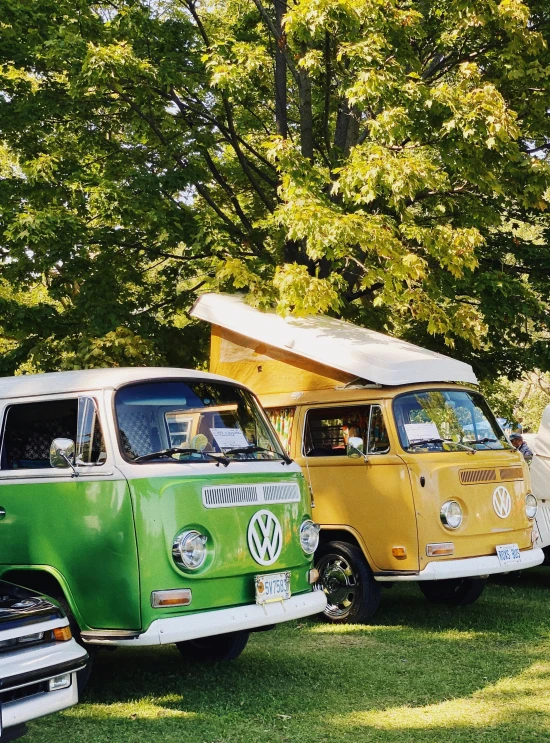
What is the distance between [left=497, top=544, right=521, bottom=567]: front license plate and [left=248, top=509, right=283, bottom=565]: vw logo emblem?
2.93m

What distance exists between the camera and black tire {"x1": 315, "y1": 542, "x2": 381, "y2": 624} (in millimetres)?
8906

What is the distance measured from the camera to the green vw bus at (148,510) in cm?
588

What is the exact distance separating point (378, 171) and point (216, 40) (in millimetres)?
3229

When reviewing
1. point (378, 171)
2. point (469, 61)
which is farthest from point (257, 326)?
point (469, 61)

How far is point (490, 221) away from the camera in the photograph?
12.8m

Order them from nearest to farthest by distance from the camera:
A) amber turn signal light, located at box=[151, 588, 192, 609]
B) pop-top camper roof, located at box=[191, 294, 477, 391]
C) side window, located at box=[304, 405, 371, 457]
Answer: amber turn signal light, located at box=[151, 588, 192, 609]
pop-top camper roof, located at box=[191, 294, 477, 391]
side window, located at box=[304, 405, 371, 457]

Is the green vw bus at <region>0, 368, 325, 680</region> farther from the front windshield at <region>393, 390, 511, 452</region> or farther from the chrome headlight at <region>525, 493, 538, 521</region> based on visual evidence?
the chrome headlight at <region>525, 493, 538, 521</region>

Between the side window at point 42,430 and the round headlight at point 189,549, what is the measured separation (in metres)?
0.92

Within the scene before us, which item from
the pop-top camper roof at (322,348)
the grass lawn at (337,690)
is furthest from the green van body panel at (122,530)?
the pop-top camper roof at (322,348)

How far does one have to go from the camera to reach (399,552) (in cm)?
855

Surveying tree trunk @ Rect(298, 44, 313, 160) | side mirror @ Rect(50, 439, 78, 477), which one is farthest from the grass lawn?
tree trunk @ Rect(298, 44, 313, 160)

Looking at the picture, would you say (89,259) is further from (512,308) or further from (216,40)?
(512,308)

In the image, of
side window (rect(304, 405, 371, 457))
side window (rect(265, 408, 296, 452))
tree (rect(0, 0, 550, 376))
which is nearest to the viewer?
side window (rect(304, 405, 371, 457))

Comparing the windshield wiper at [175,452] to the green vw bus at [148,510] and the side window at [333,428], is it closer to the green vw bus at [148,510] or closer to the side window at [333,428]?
the green vw bus at [148,510]
